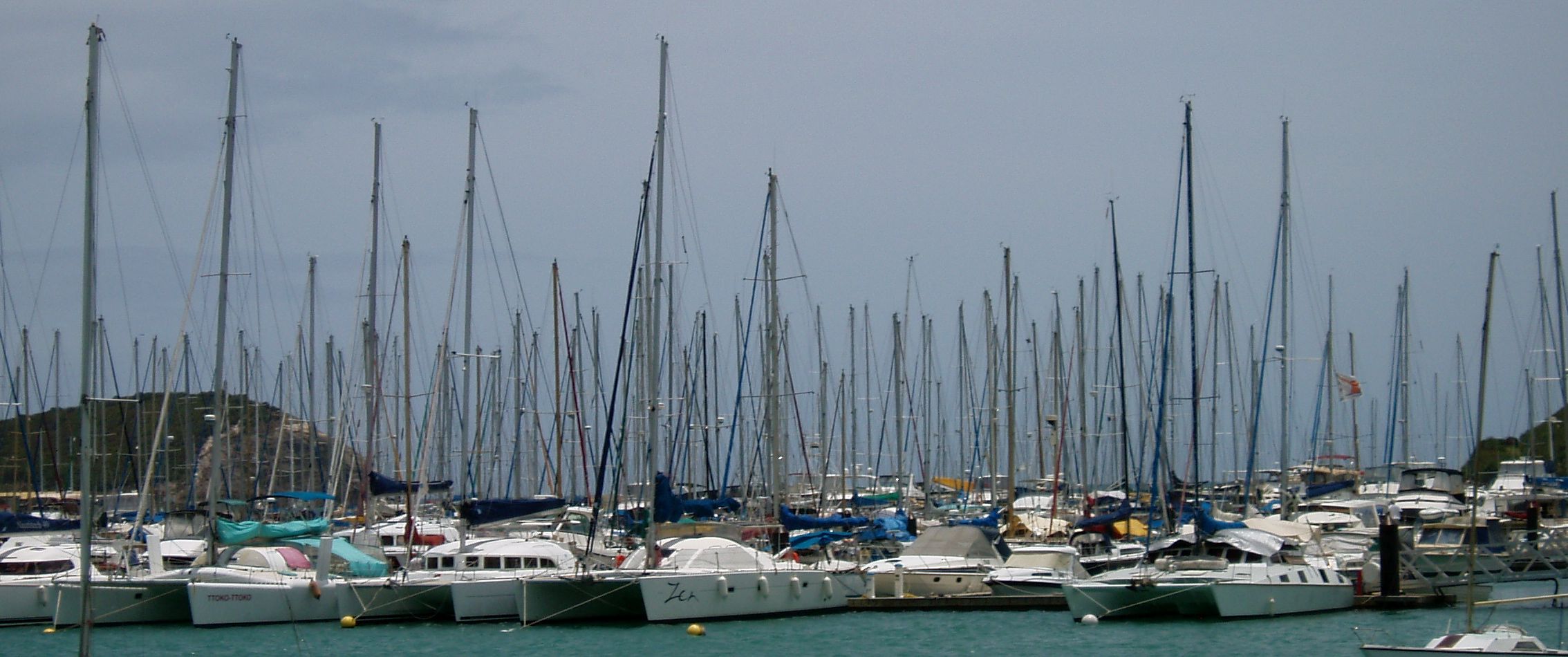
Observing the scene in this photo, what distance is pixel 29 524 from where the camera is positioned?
4738 centimetres

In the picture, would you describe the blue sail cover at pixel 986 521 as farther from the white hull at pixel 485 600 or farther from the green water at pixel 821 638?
the white hull at pixel 485 600

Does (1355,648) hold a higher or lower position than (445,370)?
lower

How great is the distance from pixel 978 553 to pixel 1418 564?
1100 cm

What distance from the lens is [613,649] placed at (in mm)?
33750

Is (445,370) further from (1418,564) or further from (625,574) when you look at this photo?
(1418,564)

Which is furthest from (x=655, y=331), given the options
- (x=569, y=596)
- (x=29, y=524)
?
(x=29, y=524)

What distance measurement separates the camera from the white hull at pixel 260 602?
37.0 m

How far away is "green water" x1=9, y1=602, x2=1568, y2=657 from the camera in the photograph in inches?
1319

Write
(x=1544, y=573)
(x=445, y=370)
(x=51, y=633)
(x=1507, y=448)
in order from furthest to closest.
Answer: (x=1507, y=448), (x=445, y=370), (x=1544, y=573), (x=51, y=633)

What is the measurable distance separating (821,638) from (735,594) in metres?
2.36

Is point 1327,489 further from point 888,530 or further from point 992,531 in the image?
point 992,531

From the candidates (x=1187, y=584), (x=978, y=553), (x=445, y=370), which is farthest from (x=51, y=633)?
(x=1187, y=584)

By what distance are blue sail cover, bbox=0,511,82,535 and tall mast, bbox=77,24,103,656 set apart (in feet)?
95.7

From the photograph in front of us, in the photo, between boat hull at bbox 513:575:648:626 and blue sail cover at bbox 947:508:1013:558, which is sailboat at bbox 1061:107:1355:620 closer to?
blue sail cover at bbox 947:508:1013:558
